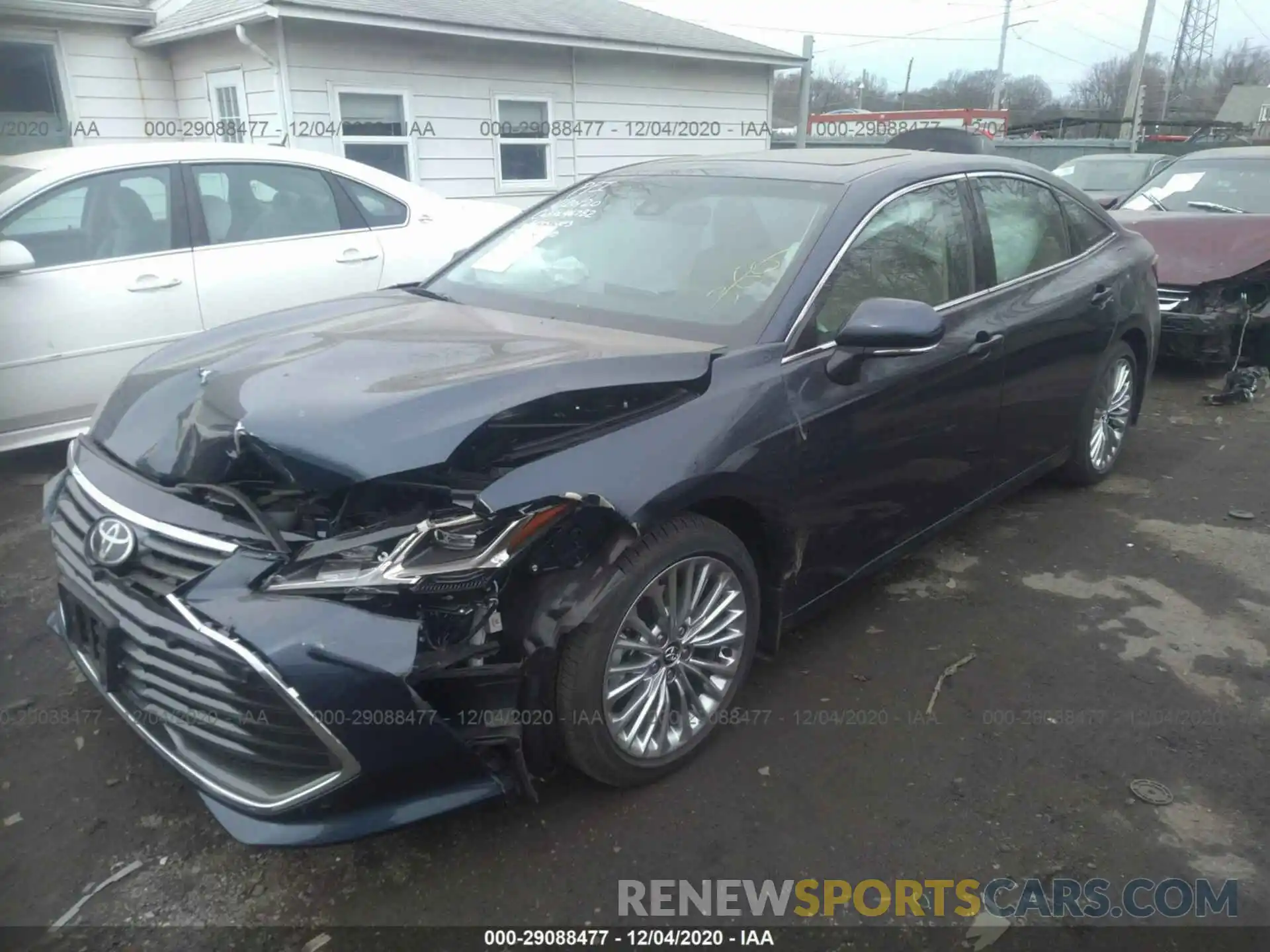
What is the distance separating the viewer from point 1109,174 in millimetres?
12289

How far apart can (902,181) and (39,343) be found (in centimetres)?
413

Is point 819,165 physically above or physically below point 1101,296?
above

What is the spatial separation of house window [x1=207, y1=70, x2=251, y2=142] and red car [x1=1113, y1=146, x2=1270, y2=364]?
8.34m

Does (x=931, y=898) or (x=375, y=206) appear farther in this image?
(x=375, y=206)

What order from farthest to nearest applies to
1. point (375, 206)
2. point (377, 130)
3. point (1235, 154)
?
point (377, 130) < point (1235, 154) < point (375, 206)

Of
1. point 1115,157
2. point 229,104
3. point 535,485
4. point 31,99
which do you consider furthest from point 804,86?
point 535,485

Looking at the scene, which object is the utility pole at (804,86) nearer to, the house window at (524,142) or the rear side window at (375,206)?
the house window at (524,142)

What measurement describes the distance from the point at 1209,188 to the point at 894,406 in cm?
671

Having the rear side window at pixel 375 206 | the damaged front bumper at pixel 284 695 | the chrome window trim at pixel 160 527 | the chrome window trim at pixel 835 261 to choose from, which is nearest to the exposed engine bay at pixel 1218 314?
the chrome window trim at pixel 835 261

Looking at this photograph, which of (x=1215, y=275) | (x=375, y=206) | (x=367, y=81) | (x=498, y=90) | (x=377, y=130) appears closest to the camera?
(x=375, y=206)

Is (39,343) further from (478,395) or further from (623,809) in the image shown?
(623,809)

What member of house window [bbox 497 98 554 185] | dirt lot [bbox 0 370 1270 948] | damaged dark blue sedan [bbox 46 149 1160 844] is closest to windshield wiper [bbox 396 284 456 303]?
damaged dark blue sedan [bbox 46 149 1160 844]

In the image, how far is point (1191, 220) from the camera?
7219mm

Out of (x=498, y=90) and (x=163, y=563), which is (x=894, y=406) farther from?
(x=498, y=90)
